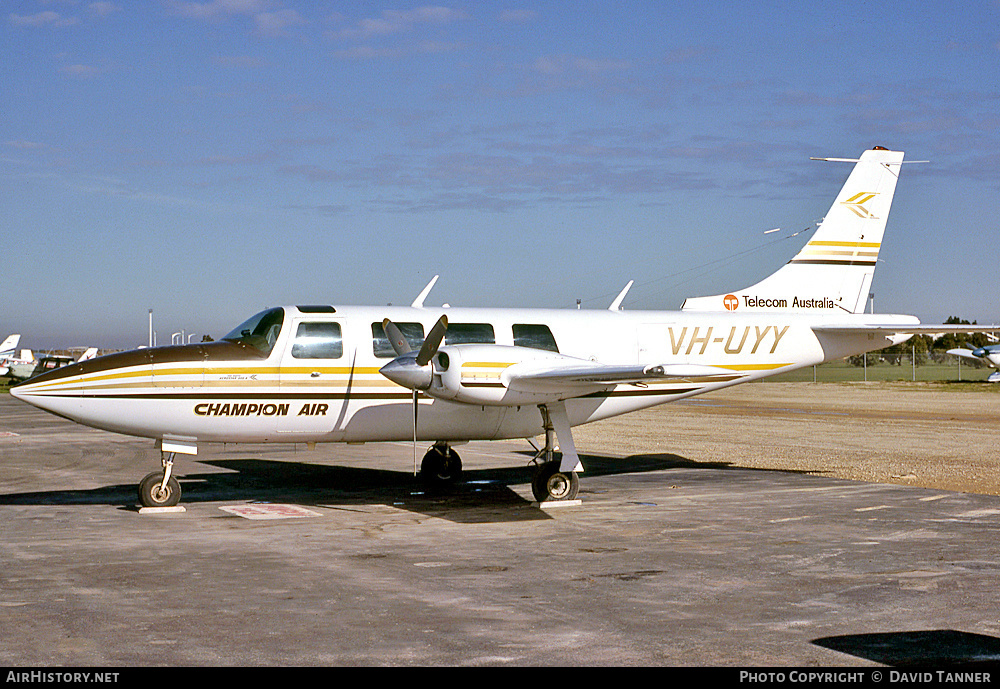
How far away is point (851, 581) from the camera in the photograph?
31.8ft

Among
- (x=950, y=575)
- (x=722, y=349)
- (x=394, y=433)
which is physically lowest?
(x=950, y=575)

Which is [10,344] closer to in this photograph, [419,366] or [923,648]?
[419,366]

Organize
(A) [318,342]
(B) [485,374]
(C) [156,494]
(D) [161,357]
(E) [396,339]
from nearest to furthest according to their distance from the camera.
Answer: (B) [485,374] → (D) [161,357] → (C) [156,494] → (E) [396,339] → (A) [318,342]

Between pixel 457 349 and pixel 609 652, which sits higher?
pixel 457 349

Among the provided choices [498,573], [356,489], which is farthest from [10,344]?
[498,573]

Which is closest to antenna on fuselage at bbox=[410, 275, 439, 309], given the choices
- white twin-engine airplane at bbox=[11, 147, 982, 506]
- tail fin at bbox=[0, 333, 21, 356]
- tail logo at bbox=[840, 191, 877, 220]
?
white twin-engine airplane at bbox=[11, 147, 982, 506]

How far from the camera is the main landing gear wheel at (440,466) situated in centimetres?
1767

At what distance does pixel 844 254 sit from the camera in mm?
19125

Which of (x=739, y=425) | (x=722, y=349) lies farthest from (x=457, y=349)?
(x=739, y=425)

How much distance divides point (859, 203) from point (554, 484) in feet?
28.8

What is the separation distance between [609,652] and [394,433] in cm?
877

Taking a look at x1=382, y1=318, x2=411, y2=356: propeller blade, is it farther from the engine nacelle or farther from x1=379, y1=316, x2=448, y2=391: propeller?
the engine nacelle

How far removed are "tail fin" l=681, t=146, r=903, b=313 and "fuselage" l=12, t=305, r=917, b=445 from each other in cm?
73

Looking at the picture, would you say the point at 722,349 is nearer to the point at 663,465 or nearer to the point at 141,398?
the point at 663,465
